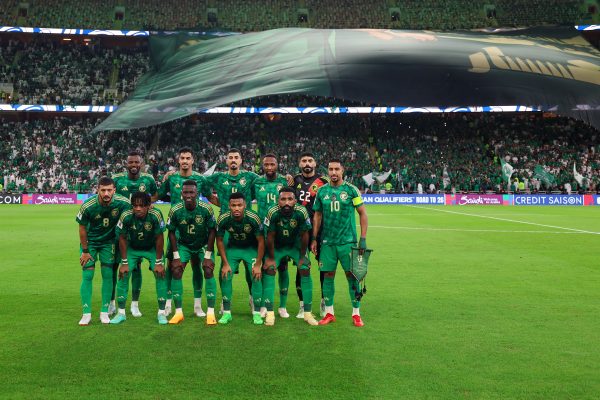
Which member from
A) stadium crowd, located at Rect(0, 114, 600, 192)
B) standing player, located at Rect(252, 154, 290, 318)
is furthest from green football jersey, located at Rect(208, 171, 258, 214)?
stadium crowd, located at Rect(0, 114, 600, 192)

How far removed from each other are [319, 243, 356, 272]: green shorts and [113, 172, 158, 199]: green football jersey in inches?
119

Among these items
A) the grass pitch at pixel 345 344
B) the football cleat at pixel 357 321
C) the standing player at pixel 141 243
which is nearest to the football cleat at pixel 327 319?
the grass pitch at pixel 345 344

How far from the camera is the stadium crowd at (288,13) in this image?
52031mm

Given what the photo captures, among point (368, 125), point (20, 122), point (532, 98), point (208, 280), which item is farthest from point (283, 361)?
point (20, 122)

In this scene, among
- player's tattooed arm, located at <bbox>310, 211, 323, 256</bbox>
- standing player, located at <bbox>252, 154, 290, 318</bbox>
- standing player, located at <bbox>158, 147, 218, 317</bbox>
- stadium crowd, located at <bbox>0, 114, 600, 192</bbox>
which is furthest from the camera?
stadium crowd, located at <bbox>0, 114, 600, 192</bbox>

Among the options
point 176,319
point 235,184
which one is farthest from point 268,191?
point 176,319

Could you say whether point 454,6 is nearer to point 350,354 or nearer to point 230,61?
point 230,61

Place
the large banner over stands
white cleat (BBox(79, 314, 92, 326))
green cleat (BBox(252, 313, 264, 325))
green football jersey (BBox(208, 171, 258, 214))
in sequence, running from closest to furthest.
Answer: white cleat (BBox(79, 314, 92, 326)) → green cleat (BBox(252, 313, 264, 325)) → green football jersey (BBox(208, 171, 258, 214)) → the large banner over stands

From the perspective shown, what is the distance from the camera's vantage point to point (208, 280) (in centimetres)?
749

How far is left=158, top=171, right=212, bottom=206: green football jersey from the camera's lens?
28.8 ft

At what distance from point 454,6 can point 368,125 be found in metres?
17.1

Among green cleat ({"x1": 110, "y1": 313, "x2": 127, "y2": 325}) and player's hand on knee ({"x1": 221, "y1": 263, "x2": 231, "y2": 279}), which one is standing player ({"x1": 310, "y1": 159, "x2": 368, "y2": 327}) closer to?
player's hand on knee ({"x1": 221, "y1": 263, "x2": 231, "y2": 279})

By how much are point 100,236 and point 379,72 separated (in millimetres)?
8456

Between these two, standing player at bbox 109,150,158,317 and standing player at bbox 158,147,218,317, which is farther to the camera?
standing player at bbox 109,150,158,317
